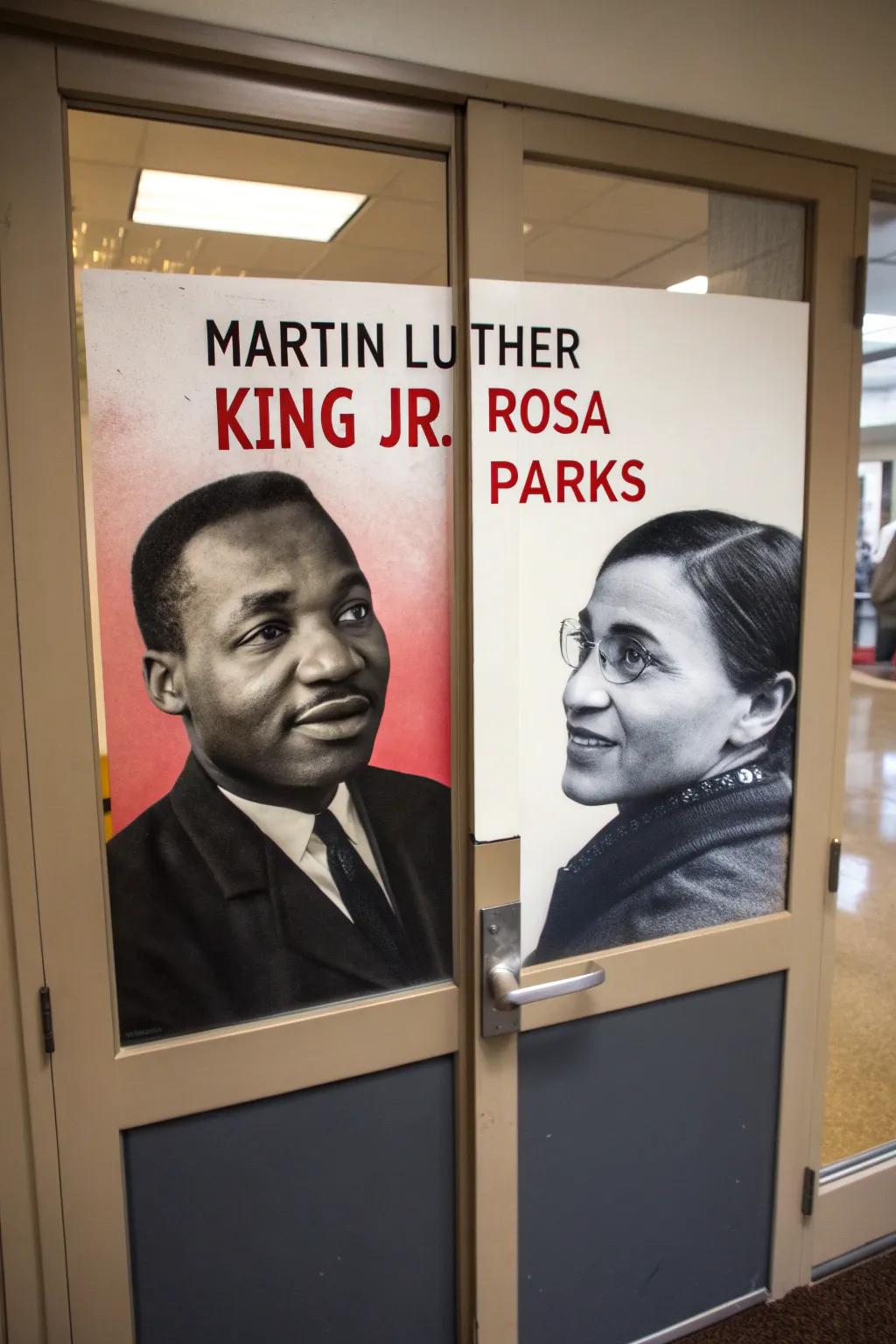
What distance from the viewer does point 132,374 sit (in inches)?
50.8

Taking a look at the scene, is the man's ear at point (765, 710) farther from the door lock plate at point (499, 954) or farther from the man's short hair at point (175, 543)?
the man's short hair at point (175, 543)

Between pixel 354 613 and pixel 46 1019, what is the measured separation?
752 mm

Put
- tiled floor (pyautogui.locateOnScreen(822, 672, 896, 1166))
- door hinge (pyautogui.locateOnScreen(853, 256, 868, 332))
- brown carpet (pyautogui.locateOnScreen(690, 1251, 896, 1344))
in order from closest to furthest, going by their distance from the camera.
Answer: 1. door hinge (pyautogui.locateOnScreen(853, 256, 868, 332))
2. brown carpet (pyautogui.locateOnScreen(690, 1251, 896, 1344))
3. tiled floor (pyautogui.locateOnScreen(822, 672, 896, 1166))

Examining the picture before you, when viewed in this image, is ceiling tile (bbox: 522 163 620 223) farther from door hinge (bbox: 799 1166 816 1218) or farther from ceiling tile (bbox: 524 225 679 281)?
door hinge (bbox: 799 1166 816 1218)

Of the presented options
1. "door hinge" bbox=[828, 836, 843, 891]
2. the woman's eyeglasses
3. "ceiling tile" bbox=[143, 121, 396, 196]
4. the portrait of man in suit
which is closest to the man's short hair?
the portrait of man in suit

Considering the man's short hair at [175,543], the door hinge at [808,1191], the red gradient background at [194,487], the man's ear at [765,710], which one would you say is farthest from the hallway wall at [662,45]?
the door hinge at [808,1191]

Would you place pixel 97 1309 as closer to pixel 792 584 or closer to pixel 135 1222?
pixel 135 1222

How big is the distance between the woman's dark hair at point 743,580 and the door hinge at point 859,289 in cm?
43

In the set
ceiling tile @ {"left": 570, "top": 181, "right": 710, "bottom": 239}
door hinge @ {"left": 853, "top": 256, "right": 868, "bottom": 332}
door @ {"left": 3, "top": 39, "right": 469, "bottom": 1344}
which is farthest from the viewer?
door hinge @ {"left": 853, "top": 256, "right": 868, "bottom": 332}

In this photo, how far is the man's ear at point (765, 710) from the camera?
174cm

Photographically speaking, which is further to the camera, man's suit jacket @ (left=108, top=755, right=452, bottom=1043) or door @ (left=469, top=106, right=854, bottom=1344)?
door @ (left=469, top=106, right=854, bottom=1344)

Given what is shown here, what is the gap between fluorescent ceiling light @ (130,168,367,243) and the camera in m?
1.26

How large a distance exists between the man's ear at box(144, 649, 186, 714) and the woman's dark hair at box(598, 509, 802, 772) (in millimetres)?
752

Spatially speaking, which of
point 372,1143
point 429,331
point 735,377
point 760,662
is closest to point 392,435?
point 429,331
